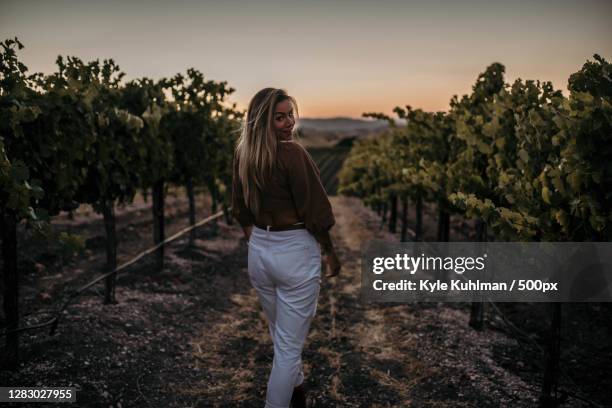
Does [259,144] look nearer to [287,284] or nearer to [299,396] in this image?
[287,284]

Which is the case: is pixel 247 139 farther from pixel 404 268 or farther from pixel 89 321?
pixel 404 268

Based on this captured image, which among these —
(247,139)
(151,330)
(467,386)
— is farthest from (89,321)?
(467,386)

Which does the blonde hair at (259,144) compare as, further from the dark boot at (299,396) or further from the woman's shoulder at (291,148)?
the dark boot at (299,396)

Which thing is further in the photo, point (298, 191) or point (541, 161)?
point (541, 161)

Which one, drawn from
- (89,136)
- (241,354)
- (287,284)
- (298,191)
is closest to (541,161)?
(298,191)

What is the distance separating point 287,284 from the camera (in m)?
3.12

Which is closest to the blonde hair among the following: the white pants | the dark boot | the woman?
the woman

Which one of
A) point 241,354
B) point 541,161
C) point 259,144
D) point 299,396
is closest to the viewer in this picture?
point 259,144

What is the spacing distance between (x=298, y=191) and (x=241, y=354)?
10.0 ft

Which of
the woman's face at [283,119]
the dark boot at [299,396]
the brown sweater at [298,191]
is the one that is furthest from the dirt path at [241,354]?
the woman's face at [283,119]

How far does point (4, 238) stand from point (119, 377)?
5.81 feet

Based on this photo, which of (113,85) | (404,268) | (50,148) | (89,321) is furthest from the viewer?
(404,268)

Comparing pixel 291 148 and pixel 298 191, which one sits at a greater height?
pixel 291 148

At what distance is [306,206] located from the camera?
121 inches
